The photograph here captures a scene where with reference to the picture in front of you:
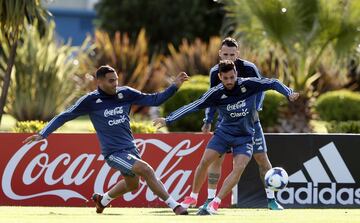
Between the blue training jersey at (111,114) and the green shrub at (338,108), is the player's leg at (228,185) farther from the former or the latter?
the green shrub at (338,108)

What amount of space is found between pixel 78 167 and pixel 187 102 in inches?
375

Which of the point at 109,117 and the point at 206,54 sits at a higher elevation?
the point at 109,117

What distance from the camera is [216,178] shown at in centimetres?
1424

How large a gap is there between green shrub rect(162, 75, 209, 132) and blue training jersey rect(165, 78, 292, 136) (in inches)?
444

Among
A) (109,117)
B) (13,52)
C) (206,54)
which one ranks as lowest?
(206,54)

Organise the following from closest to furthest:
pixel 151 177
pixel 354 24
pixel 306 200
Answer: pixel 151 177
pixel 306 200
pixel 354 24

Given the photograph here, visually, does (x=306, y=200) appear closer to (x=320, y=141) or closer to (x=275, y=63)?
(x=320, y=141)

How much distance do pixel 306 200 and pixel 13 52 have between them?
779 centimetres

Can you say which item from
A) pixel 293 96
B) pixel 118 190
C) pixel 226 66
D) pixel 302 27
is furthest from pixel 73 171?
pixel 302 27

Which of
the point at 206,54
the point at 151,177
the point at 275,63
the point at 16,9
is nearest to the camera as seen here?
the point at 151,177

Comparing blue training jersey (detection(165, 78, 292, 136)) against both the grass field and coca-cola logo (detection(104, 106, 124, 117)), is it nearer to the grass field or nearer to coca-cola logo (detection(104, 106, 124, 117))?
coca-cola logo (detection(104, 106, 124, 117))

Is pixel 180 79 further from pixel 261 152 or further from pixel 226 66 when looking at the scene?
pixel 261 152

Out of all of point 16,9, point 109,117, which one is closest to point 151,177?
point 109,117

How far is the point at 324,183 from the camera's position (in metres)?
16.3
